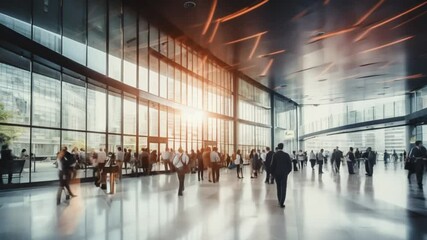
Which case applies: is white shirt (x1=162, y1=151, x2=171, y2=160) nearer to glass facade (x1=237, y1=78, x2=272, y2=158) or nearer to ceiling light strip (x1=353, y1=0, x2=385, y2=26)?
glass facade (x1=237, y1=78, x2=272, y2=158)

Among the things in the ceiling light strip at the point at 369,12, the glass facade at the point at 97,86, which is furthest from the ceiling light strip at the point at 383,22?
the glass facade at the point at 97,86

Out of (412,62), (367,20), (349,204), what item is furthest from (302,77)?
(349,204)

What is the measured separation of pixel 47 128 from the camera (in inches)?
540

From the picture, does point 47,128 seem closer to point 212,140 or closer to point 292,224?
point 292,224

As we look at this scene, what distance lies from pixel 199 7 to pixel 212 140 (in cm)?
1391

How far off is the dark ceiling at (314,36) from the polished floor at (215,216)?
8701 millimetres

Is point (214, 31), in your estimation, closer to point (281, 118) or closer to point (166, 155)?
point (166, 155)

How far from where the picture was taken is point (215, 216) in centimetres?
717

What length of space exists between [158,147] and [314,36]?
1179 centimetres

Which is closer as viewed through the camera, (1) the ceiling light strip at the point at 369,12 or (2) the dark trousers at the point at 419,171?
(2) the dark trousers at the point at 419,171

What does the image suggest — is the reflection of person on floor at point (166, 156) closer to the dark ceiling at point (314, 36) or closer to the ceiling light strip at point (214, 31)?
the dark ceiling at point (314, 36)

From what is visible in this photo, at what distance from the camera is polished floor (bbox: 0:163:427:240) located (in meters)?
5.66

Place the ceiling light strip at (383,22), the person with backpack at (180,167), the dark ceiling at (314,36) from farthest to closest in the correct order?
the dark ceiling at (314,36)
the ceiling light strip at (383,22)
the person with backpack at (180,167)

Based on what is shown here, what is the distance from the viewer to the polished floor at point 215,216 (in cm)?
566
